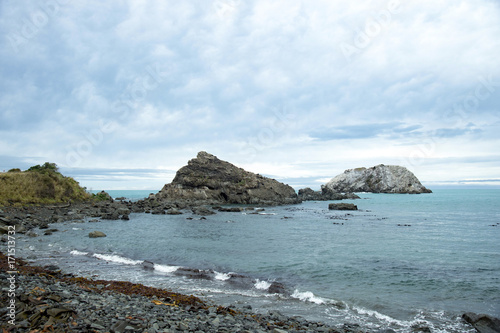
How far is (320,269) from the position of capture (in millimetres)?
21516

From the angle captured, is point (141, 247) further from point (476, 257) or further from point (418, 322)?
point (476, 257)

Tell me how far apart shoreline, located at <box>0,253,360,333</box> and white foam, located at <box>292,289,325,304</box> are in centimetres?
322

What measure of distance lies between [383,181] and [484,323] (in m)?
185

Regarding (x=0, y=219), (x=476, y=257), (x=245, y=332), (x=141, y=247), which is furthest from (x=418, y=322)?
(x=0, y=219)

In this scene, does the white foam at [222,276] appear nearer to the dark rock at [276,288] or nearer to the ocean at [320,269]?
the ocean at [320,269]

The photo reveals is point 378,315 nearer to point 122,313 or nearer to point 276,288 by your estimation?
point 276,288

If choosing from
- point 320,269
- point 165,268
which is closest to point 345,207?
point 320,269

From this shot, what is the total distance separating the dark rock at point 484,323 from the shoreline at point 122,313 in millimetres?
4990

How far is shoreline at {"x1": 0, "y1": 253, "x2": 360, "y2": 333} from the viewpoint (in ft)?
26.8

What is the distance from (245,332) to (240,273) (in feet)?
37.6

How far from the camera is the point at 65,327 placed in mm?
7836

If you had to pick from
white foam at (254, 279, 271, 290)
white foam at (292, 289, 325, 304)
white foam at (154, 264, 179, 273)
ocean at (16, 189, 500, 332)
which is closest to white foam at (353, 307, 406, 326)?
ocean at (16, 189, 500, 332)

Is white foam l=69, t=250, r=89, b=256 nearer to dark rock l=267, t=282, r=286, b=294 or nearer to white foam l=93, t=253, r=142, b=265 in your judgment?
white foam l=93, t=253, r=142, b=265

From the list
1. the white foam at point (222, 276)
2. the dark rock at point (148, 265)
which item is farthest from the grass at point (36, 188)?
the white foam at point (222, 276)
